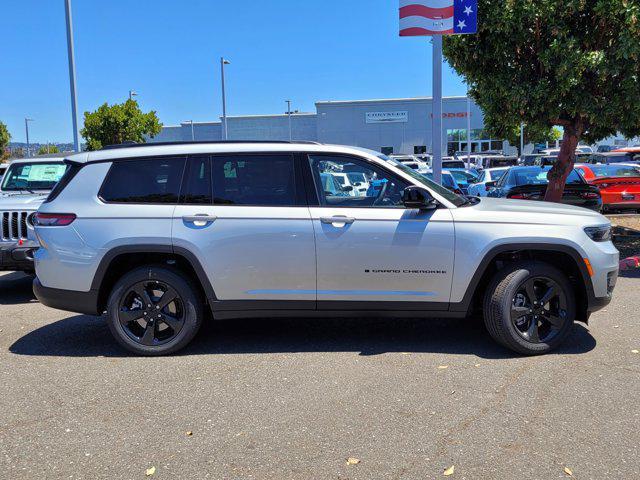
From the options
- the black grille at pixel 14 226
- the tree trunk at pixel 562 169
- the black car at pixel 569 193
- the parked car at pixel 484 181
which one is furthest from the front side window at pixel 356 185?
the parked car at pixel 484 181

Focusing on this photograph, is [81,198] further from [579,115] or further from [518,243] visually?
[579,115]

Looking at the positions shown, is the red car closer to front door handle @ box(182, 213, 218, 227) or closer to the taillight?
front door handle @ box(182, 213, 218, 227)

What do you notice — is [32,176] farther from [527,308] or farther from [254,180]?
[527,308]

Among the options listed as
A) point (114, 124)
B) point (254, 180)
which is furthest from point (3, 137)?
point (254, 180)

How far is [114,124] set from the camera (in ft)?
110

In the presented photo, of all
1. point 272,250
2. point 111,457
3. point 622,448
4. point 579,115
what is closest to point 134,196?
point 272,250

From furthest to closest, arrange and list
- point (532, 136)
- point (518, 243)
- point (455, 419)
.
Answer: point (532, 136), point (518, 243), point (455, 419)

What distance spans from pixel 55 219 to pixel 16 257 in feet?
7.87

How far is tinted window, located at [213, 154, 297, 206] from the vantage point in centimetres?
491

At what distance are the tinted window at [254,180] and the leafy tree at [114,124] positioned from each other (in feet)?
100

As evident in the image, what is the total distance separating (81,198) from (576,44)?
749 cm

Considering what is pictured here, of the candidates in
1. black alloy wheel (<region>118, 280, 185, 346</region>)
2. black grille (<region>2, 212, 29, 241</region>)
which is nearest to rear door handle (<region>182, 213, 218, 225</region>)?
black alloy wheel (<region>118, 280, 185, 346</region>)

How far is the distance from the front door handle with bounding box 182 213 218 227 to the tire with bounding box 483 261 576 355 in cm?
247

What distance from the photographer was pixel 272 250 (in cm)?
479
